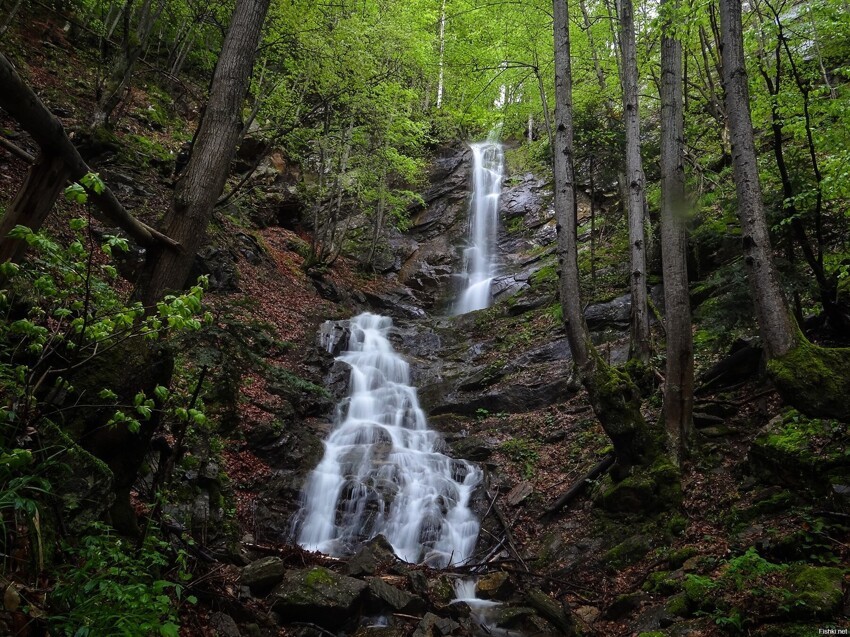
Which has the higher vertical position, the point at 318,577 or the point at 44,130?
the point at 44,130

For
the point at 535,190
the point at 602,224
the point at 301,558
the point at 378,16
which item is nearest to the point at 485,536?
the point at 301,558

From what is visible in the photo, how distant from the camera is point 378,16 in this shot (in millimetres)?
14000

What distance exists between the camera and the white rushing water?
19.0 meters

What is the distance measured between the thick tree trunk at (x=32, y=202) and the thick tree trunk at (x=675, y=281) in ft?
21.6

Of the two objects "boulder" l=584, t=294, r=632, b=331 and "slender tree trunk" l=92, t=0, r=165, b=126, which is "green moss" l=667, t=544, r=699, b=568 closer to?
"boulder" l=584, t=294, r=632, b=331

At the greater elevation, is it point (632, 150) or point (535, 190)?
point (535, 190)

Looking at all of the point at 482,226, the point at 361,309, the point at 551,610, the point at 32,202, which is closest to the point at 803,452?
the point at 551,610

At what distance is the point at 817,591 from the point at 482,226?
1972cm

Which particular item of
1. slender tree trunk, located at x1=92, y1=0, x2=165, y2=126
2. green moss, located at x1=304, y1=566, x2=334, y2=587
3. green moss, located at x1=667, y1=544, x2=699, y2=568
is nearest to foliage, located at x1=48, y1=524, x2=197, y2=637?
green moss, located at x1=304, y1=566, x2=334, y2=587

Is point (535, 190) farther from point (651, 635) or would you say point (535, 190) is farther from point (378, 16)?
point (651, 635)

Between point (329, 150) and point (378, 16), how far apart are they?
4170 mm

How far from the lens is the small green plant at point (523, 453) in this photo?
8.66 m

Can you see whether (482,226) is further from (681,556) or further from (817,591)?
(817,591)

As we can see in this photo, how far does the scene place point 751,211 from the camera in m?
5.11
